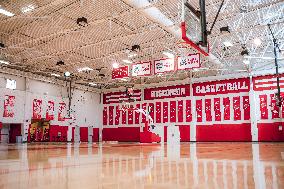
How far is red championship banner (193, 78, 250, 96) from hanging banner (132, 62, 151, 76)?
35.5ft

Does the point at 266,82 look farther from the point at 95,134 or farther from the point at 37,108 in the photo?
the point at 37,108

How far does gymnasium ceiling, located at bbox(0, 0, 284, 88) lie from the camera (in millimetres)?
12492

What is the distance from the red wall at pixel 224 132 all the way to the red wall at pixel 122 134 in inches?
245

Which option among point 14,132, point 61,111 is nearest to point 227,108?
point 61,111

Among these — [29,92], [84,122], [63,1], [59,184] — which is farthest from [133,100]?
[59,184]

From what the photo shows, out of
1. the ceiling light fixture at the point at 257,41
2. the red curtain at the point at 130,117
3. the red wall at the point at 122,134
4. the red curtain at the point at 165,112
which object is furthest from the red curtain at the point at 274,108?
the red curtain at the point at 130,117

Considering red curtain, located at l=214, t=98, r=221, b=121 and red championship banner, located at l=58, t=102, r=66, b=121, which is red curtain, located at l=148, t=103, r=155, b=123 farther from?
red championship banner, located at l=58, t=102, r=66, b=121

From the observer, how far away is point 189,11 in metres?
8.68

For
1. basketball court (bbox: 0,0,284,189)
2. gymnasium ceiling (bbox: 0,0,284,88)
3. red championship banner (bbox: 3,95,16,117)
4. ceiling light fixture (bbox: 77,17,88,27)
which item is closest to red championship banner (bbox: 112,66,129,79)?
basketball court (bbox: 0,0,284,189)

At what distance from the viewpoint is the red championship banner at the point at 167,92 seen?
81.7 feet

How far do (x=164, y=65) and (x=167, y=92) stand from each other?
1205 cm

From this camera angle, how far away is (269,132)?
20.9 metres

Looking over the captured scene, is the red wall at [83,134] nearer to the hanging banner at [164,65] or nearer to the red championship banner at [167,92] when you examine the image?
the red championship banner at [167,92]

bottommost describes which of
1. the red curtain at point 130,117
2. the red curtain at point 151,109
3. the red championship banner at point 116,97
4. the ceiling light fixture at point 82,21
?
the red curtain at point 130,117
